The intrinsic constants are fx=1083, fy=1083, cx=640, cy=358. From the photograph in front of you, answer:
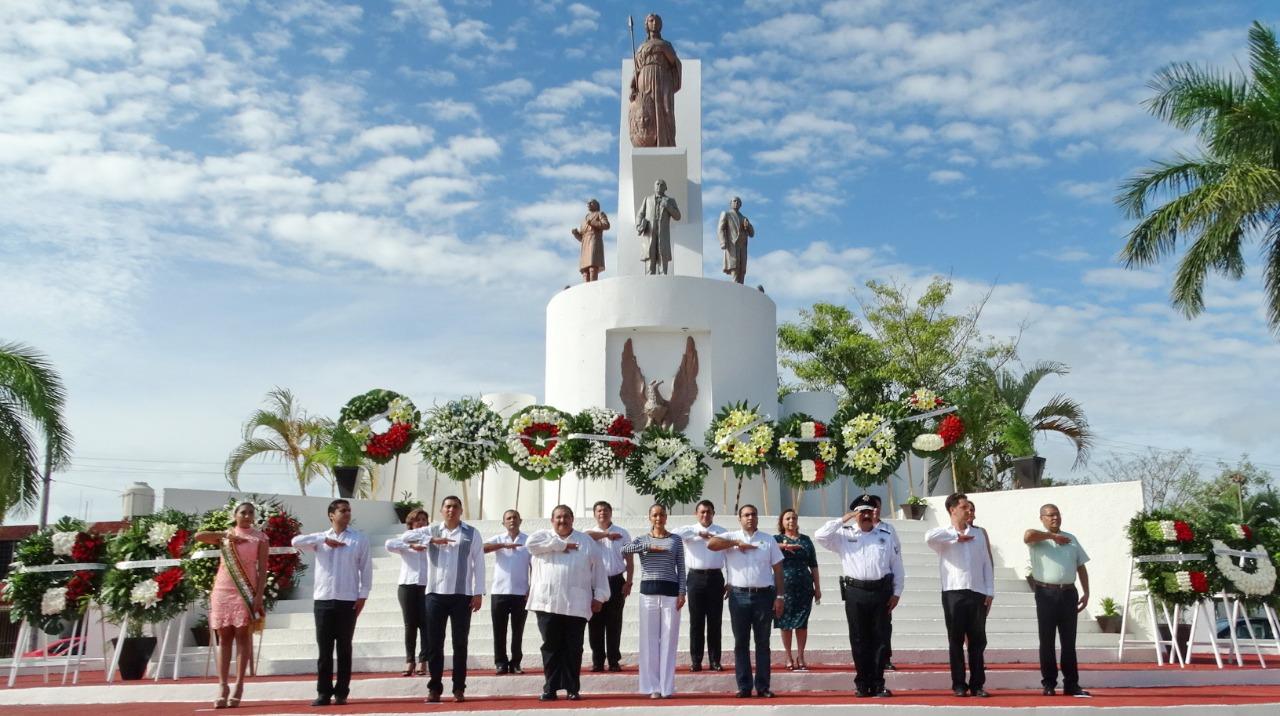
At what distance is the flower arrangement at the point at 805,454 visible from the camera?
15.4m

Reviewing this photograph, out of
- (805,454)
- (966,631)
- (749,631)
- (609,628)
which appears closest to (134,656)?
(609,628)

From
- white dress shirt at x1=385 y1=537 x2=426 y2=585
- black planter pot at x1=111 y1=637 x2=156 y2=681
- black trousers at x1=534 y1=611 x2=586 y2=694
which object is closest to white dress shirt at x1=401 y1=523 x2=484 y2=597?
black trousers at x1=534 y1=611 x2=586 y2=694

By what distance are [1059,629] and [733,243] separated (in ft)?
39.1

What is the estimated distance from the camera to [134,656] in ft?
31.9

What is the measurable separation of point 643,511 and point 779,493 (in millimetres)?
2445

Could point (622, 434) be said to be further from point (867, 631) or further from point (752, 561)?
point (867, 631)

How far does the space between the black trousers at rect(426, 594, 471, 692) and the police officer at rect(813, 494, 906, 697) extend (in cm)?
242

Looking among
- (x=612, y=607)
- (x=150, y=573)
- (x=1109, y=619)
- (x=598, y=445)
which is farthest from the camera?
(x=598, y=445)

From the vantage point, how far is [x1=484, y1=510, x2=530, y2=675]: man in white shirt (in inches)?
320

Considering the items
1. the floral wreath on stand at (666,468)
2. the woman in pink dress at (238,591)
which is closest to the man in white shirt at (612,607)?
the woman in pink dress at (238,591)

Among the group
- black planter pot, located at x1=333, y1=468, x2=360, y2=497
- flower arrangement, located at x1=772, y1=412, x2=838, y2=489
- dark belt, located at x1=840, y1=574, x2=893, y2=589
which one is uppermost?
flower arrangement, located at x1=772, y1=412, x2=838, y2=489

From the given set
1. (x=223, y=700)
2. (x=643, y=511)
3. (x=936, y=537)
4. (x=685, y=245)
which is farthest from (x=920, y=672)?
(x=685, y=245)

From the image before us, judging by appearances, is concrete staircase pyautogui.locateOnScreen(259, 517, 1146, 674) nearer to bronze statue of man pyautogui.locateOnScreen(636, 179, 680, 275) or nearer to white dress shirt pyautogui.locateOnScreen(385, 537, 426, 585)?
white dress shirt pyautogui.locateOnScreen(385, 537, 426, 585)

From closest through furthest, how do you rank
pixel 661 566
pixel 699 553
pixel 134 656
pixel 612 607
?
pixel 661 566 → pixel 699 553 → pixel 612 607 → pixel 134 656
